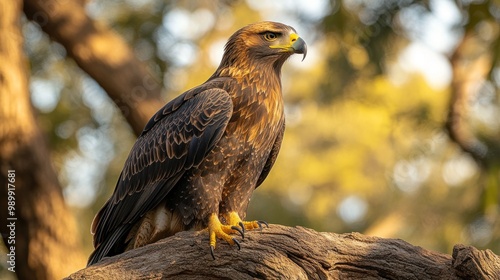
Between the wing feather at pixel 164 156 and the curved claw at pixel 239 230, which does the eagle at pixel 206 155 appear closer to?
the wing feather at pixel 164 156

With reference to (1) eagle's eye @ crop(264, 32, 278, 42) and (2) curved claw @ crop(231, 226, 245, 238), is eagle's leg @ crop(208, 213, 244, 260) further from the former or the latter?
(1) eagle's eye @ crop(264, 32, 278, 42)

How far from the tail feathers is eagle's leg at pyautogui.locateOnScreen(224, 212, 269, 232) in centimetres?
70

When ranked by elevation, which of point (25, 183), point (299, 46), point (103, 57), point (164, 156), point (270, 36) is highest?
point (103, 57)

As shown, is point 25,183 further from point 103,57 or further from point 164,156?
point 164,156

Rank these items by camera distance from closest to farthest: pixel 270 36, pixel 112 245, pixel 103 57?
pixel 112 245 → pixel 270 36 → pixel 103 57

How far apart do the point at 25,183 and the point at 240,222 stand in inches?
138

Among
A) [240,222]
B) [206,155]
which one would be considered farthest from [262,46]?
[240,222]

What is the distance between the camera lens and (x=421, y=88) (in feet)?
69.9

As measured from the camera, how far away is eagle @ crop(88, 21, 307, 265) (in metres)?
5.32

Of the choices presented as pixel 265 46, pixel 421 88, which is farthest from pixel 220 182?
pixel 421 88

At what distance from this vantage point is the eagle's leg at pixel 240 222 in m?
4.97

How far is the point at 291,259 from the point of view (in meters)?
4.72

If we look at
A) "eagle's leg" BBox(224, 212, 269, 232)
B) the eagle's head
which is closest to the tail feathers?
"eagle's leg" BBox(224, 212, 269, 232)

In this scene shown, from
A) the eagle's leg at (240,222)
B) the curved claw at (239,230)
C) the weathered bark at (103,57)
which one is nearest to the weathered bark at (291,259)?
the curved claw at (239,230)
